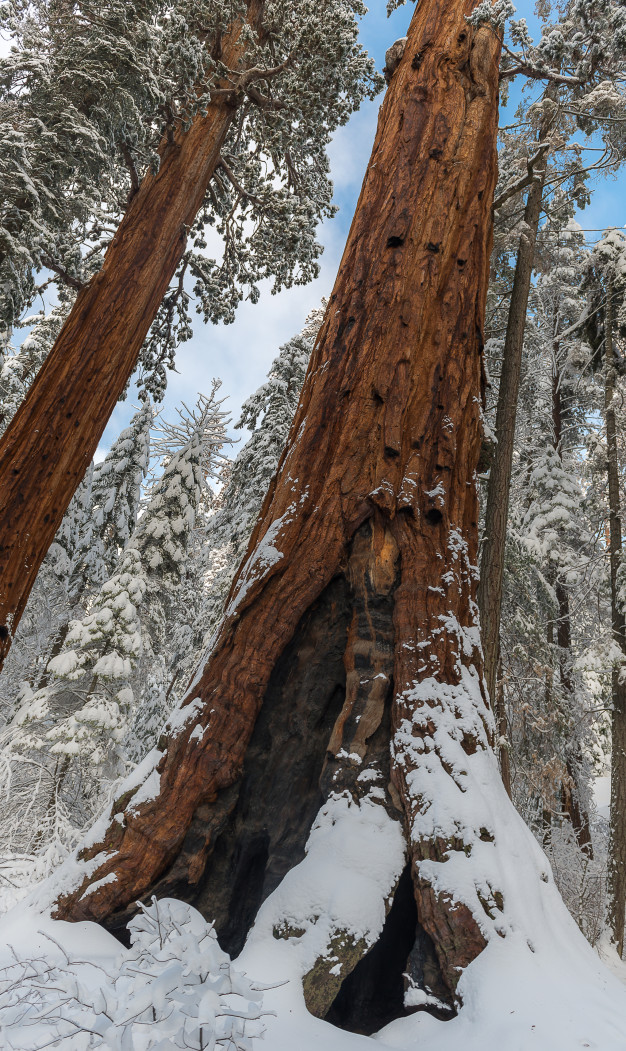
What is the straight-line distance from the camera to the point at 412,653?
2775 mm

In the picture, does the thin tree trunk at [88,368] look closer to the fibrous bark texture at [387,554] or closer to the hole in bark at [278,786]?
the fibrous bark texture at [387,554]

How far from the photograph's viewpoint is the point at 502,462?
6.54m

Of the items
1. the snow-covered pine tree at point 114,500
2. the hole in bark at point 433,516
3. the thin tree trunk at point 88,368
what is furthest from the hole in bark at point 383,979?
the snow-covered pine tree at point 114,500

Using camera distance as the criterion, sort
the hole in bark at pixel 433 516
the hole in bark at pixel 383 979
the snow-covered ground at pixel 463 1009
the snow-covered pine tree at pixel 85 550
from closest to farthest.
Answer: the snow-covered ground at pixel 463 1009, the hole in bark at pixel 383 979, the hole in bark at pixel 433 516, the snow-covered pine tree at pixel 85 550

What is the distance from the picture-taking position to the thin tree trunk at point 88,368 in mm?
4836

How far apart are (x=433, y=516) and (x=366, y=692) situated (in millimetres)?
992

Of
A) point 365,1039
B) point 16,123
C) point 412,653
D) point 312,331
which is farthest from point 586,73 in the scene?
point 312,331

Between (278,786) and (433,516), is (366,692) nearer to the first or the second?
(278,786)

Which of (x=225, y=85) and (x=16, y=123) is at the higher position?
(x=225, y=85)

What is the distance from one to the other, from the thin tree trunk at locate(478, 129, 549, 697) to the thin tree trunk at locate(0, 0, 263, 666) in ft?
11.9

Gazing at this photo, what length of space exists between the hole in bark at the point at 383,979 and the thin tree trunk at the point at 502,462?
296 centimetres

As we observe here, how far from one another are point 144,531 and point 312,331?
738 centimetres

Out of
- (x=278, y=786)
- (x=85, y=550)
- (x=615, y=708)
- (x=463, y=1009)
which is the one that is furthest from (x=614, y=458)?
(x=85, y=550)

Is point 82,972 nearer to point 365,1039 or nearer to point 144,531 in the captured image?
point 365,1039
